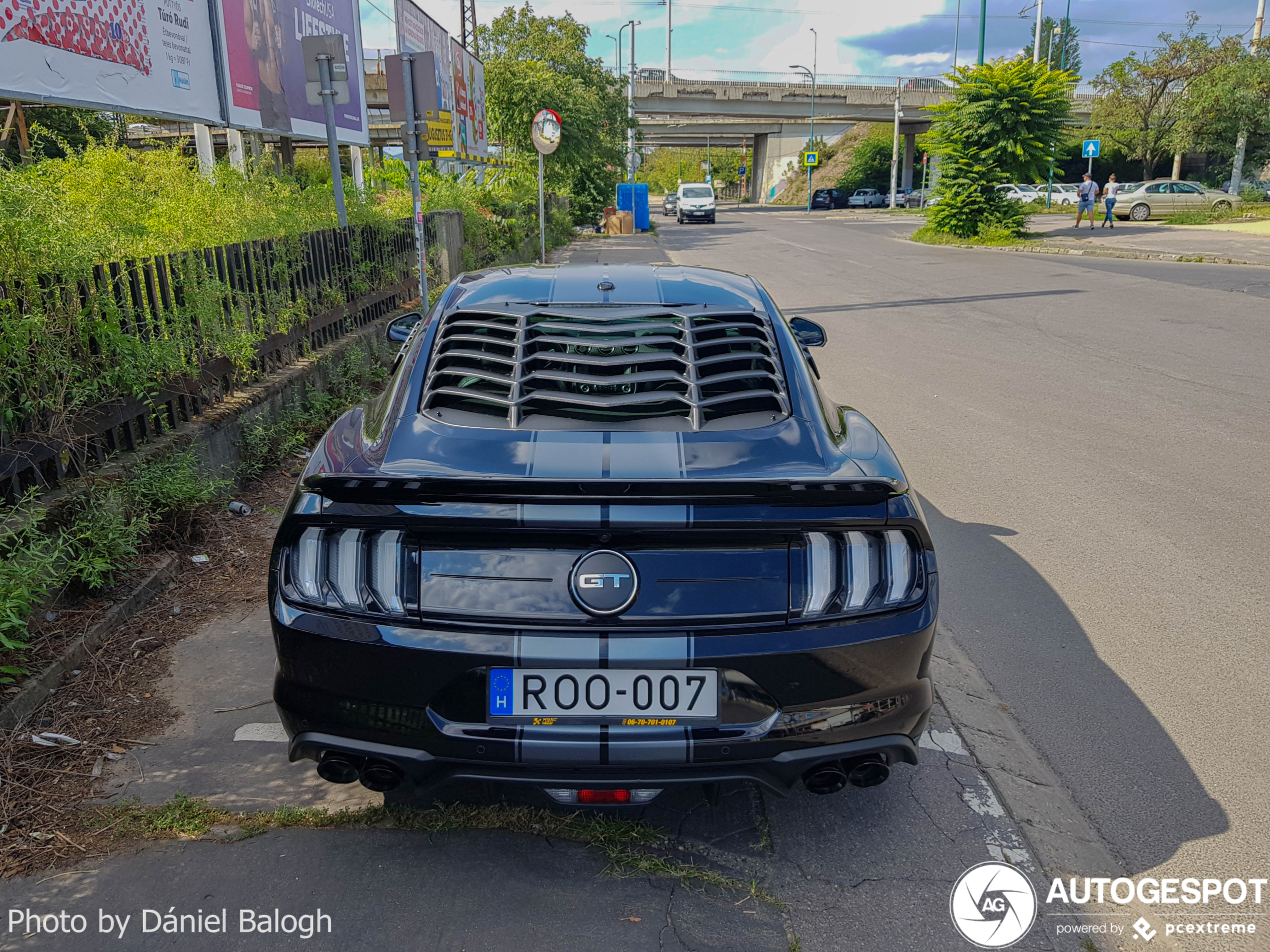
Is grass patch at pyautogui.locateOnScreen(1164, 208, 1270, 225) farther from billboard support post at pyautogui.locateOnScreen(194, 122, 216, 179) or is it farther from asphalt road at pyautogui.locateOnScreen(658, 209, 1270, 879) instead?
billboard support post at pyautogui.locateOnScreen(194, 122, 216, 179)

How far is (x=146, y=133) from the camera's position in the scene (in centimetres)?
2433

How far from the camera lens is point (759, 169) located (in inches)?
4006

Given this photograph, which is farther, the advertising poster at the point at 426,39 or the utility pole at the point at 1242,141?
the utility pole at the point at 1242,141

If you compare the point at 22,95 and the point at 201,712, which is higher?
the point at 22,95

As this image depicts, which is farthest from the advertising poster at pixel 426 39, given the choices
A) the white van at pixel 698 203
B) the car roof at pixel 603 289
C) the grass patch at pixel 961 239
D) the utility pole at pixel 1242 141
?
the utility pole at pixel 1242 141

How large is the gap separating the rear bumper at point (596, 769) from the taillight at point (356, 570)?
0.36 m

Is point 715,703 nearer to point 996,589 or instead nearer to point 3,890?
point 3,890

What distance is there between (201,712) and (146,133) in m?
25.6

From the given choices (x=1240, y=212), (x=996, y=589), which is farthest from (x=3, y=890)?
(x=1240, y=212)

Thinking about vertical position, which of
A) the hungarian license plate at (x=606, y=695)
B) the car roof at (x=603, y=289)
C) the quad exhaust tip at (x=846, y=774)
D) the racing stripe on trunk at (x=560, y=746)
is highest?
the car roof at (x=603, y=289)

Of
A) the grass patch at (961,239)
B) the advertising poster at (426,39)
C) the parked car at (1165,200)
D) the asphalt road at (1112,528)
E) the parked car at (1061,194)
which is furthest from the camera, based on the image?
the parked car at (1061,194)

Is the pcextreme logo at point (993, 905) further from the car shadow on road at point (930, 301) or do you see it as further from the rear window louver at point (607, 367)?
the car shadow on road at point (930, 301)

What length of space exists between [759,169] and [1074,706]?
344ft
